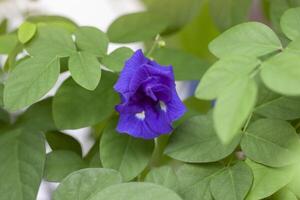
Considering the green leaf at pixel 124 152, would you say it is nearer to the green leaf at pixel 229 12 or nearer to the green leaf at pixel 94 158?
the green leaf at pixel 94 158

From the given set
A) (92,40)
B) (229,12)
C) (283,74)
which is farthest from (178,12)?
(283,74)

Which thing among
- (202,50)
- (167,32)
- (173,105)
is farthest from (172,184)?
(202,50)

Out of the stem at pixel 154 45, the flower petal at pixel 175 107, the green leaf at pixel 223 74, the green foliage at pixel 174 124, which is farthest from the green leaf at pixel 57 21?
the green leaf at pixel 223 74

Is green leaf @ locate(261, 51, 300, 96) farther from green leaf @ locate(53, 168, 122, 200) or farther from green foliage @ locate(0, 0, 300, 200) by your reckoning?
green leaf @ locate(53, 168, 122, 200)

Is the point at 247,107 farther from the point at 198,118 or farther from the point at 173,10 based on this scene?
the point at 173,10

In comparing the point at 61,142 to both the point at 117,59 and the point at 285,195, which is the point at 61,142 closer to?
the point at 117,59

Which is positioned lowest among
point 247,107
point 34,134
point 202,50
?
point 202,50
